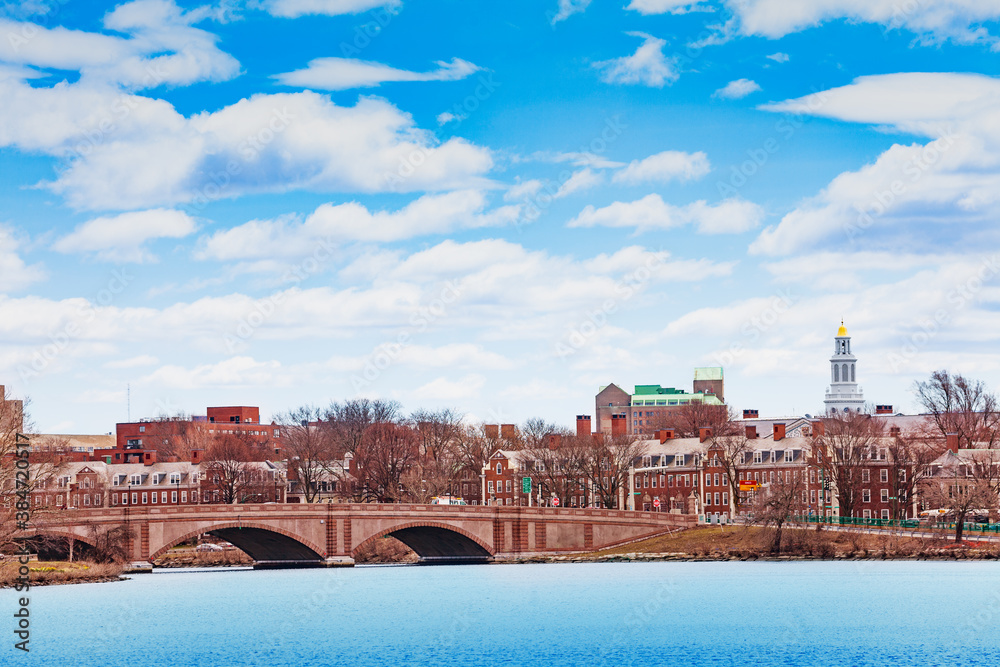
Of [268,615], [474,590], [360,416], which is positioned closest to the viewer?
[268,615]

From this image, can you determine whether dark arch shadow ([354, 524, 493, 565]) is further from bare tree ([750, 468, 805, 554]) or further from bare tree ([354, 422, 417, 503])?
bare tree ([354, 422, 417, 503])

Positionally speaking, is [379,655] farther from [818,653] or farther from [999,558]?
[999,558]

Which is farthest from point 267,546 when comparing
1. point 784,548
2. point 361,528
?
point 784,548

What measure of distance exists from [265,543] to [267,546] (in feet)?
4.10

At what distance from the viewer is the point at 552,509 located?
396ft

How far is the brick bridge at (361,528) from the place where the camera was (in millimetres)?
108125

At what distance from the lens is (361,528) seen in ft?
373

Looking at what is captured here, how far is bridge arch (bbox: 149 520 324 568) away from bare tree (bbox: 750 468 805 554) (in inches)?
1277

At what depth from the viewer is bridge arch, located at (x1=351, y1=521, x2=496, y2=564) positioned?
375ft

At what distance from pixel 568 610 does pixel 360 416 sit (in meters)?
123

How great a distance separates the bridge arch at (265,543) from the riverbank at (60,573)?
748 centimetres

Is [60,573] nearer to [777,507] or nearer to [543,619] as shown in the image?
[543,619]

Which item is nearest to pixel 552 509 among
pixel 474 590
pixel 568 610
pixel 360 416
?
pixel 474 590

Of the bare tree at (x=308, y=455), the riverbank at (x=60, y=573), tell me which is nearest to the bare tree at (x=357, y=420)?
the bare tree at (x=308, y=455)
